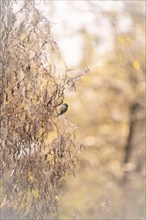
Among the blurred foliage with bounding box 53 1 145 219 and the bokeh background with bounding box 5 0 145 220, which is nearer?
the bokeh background with bounding box 5 0 145 220

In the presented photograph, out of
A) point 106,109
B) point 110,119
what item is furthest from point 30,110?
point 110,119

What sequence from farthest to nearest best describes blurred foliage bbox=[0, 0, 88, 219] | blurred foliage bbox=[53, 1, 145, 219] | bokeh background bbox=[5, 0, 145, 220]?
1. blurred foliage bbox=[53, 1, 145, 219]
2. bokeh background bbox=[5, 0, 145, 220]
3. blurred foliage bbox=[0, 0, 88, 219]

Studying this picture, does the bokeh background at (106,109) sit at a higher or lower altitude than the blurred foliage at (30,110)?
higher

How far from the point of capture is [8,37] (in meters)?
6.57

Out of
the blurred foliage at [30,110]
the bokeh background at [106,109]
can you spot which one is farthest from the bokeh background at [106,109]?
the blurred foliage at [30,110]

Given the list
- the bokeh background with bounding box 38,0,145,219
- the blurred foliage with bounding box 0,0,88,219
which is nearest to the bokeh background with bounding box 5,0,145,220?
the bokeh background with bounding box 38,0,145,219

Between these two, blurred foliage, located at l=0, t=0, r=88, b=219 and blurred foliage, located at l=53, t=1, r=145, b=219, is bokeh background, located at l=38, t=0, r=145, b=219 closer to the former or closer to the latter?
blurred foliage, located at l=53, t=1, r=145, b=219

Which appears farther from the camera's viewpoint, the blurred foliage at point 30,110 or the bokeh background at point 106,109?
the bokeh background at point 106,109

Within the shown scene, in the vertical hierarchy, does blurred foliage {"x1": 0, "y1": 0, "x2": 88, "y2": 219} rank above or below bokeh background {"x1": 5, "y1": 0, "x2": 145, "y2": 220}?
below

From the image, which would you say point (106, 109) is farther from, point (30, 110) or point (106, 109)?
point (30, 110)

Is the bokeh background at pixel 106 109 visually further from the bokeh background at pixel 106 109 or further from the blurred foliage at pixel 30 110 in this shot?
the blurred foliage at pixel 30 110

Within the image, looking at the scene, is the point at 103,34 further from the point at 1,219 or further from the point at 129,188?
the point at 1,219

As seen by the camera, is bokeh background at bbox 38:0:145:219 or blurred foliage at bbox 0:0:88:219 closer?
blurred foliage at bbox 0:0:88:219

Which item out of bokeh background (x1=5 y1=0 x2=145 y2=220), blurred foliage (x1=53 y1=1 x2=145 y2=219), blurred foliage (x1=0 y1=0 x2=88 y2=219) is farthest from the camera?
blurred foliage (x1=53 y1=1 x2=145 y2=219)
